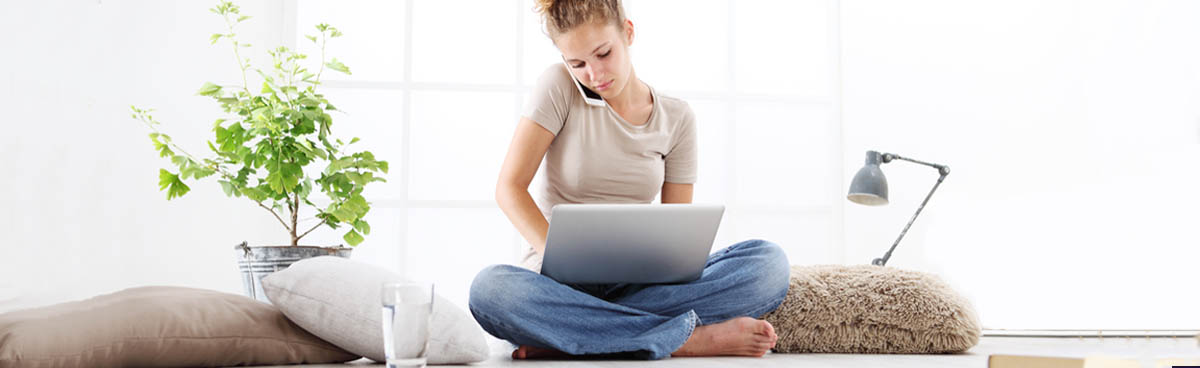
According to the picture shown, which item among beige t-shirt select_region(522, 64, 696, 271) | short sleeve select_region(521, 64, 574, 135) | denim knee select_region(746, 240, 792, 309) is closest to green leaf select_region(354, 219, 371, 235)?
beige t-shirt select_region(522, 64, 696, 271)

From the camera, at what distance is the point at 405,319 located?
120cm

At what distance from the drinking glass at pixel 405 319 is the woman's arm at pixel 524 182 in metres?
0.79

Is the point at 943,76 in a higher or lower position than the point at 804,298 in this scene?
higher

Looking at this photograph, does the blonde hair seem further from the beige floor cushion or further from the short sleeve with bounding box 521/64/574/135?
the beige floor cushion

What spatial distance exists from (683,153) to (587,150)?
322mm

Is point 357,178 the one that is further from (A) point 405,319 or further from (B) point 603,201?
(A) point 405,319

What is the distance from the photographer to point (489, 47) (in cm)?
415

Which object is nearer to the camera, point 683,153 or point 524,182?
point 524,182

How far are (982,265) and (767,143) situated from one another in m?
1.11

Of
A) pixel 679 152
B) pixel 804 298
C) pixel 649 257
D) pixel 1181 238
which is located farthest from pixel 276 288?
pixel 1181 238

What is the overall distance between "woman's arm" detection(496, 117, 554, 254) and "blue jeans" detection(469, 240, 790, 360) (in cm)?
11

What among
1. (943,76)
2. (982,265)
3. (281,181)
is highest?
(943,76)

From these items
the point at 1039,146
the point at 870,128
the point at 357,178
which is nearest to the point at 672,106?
the point at 357,178

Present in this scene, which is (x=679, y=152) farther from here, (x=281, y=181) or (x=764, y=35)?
(x=764, y=35)
